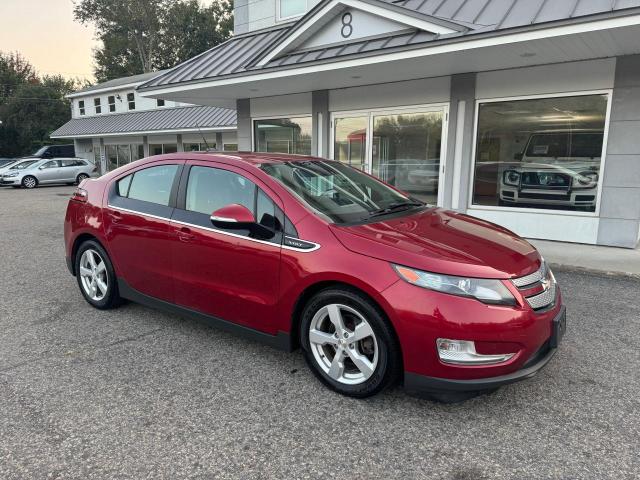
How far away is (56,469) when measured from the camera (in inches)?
90.0

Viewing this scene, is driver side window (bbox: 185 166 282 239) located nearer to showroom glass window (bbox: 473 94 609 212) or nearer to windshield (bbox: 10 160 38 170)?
showroom glass window (bbox: 473 94 609 212)

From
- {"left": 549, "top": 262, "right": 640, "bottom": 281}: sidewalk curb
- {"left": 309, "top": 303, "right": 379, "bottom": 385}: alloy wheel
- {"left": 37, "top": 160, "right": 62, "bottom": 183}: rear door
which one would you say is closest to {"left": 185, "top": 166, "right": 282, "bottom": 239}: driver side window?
{"left": 309, "top": 303, "right": 379, "bottom": 385}: alloy wheel

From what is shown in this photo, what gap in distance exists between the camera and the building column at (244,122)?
36.7 feet

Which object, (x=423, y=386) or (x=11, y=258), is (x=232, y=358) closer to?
(x=423, y=386)

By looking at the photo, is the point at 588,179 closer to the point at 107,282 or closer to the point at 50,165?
the point at 107,282

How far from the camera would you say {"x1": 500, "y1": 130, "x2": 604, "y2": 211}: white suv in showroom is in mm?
7285

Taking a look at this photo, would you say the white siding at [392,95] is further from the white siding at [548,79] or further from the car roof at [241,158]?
the car roof at [241,158]

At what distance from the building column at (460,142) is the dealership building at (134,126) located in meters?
12.4

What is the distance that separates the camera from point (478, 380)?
8.39ft

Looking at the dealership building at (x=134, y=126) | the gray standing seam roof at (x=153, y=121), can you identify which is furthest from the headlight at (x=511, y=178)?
the dealership building at (x=134, y=126)

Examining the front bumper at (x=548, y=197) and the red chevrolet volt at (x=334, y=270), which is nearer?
the red chevrolet volt at (x=334, y=270)

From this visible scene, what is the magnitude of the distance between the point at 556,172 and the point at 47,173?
2361 cm

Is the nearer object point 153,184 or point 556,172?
point 153,184

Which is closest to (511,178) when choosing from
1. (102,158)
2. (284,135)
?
(284,135)
